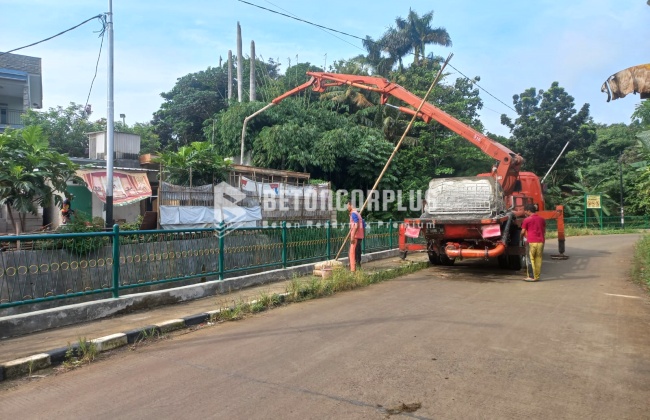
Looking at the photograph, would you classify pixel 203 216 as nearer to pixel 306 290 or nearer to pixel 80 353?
pixel 306 290

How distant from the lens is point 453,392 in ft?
12.5

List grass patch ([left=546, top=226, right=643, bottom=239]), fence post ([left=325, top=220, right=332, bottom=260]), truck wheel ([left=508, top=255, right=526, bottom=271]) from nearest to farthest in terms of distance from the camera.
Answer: truck wheel ([left=508, top=255, right=526, bottom=271])
fence post ([left=325, top=220, right=332, bottom=260])
grass patch ([left=546, top=226, right=643, bottom=239])

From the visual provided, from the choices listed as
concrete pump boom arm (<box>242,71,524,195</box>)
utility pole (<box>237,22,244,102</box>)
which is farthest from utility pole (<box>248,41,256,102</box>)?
concrete pump boom arm (<box>242,71,524,195</box>)

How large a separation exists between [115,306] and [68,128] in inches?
909

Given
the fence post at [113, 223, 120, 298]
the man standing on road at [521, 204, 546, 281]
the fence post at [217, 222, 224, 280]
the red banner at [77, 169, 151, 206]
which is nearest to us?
the fence post at [113, 223, 120, 298]

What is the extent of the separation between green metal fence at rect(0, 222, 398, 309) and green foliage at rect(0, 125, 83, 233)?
3.98 m

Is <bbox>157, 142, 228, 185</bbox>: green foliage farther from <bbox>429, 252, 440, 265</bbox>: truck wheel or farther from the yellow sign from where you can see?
the yellow sign

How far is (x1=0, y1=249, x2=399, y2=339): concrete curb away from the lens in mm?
5773

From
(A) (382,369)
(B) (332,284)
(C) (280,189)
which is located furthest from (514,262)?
(A) (382,369)

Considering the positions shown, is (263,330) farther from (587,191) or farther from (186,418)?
(587,191)

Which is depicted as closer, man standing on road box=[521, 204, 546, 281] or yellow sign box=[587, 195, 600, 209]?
man standing on road box=[521, 204, 546, 281]

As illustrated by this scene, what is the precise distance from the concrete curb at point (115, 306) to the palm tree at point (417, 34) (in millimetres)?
29889

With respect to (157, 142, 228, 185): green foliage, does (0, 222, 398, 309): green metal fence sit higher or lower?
lower

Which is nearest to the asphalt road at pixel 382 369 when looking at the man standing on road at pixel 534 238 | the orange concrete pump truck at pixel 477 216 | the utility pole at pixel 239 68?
the man standing on road at pixel 534 238
